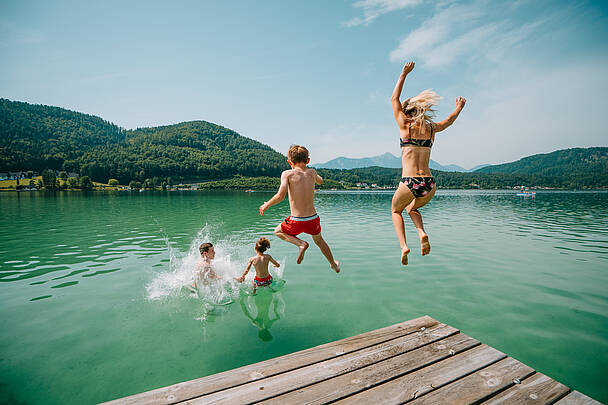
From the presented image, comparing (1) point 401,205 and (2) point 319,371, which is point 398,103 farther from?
(2) point 319,371

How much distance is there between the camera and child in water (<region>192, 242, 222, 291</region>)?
396 inches

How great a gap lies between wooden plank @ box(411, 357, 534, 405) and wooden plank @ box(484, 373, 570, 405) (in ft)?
0.26

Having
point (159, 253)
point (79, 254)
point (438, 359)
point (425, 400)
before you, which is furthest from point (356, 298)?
point (79, 254)

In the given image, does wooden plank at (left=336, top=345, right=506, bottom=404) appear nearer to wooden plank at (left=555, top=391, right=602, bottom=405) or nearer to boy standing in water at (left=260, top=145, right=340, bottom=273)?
wooden plank at (left=555, top=391, right=602, bottom=405)

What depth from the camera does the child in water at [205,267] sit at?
10.1 m

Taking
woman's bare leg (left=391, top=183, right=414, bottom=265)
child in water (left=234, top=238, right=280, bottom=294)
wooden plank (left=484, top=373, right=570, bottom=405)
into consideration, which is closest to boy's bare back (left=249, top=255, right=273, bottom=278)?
child in water (left=234, top=238, right=280, bottom=294)

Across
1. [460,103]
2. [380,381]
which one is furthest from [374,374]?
[460,103]

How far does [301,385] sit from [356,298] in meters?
7.20

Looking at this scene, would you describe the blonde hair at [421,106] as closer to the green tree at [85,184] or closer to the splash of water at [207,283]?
the splash of water at [207,283]

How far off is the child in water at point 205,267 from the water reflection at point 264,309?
4.71ft

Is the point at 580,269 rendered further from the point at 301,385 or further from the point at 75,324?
the point at 75,324

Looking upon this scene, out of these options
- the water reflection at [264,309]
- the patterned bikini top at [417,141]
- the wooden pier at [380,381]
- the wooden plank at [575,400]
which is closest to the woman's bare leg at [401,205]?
the patterned bikini top at [417,141]

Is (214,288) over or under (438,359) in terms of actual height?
under

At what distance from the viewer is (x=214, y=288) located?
35.7 feet
